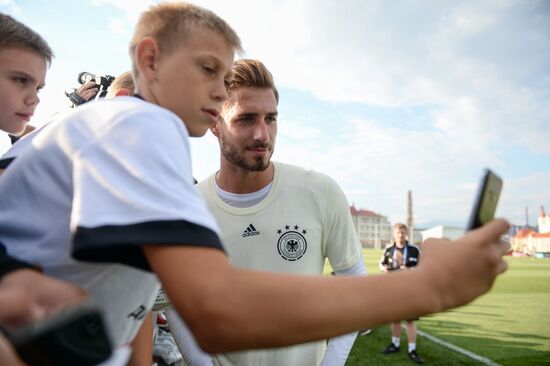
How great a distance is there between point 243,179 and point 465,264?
218cm

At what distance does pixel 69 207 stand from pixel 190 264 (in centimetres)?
39

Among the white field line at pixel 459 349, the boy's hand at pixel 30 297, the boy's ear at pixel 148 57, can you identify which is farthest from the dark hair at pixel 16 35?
the white field line at pixel 459 349

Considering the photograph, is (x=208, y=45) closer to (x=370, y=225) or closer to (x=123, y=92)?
(x=123, y=92)

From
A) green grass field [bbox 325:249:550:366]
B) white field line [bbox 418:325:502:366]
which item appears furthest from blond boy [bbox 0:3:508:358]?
white field line [bbox 418:325:502:366]

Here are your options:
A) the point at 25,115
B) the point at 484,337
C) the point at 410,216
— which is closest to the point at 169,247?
the point at 25,115

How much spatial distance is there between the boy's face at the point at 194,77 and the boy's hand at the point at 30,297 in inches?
24.5

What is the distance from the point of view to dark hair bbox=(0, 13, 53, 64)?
2291 mm

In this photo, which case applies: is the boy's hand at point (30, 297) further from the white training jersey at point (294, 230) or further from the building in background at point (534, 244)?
the building in background at point (534, 244)

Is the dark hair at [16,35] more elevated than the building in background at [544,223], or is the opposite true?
the building in background at [544,223]

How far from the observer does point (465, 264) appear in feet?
3.32

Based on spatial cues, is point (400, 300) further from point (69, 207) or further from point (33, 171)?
point (33, 171)

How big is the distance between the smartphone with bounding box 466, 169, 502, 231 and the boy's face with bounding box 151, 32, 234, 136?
2.69 feet

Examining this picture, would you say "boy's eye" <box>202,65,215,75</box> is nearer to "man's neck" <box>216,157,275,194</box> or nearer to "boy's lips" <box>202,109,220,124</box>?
"boy's lips" <box>202,109,220,124</box>

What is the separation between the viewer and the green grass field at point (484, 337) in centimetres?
884
